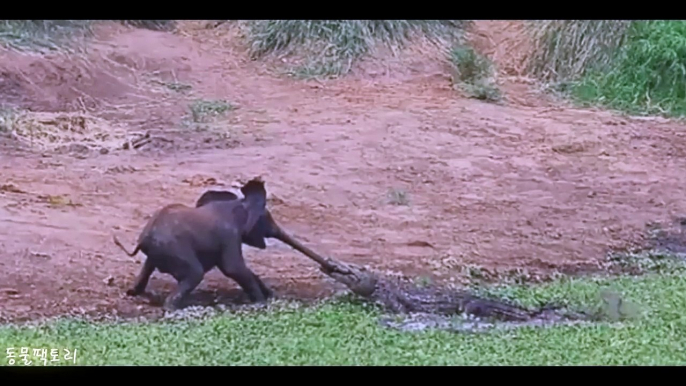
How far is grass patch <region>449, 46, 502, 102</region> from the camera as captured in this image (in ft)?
10.8

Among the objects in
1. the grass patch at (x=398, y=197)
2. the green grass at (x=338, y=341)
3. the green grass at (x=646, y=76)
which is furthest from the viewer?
the green grass at (x=646, y=76)

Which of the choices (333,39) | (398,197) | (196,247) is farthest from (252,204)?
(333,39)

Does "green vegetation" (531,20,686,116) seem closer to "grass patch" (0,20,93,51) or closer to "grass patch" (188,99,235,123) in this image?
"grass patch" (188,99,235,123)

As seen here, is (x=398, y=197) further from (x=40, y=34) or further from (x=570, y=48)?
(x=40, y=34)

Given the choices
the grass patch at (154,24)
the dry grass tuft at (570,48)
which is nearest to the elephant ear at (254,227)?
the grass patch at (154,24)

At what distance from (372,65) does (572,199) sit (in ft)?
2.90

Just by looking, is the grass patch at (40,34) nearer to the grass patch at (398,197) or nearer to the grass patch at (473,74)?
the grass patch at (398,197)

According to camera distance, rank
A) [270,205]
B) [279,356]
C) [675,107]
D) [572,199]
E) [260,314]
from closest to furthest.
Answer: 1. [279,356]
2. [260,314]
3. [270,205]
4. [572,199]
5. [675,107]

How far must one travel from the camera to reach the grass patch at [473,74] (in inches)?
130

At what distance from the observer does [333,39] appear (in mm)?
3389
